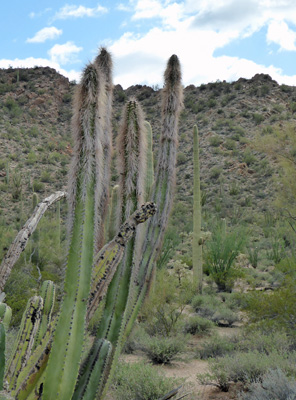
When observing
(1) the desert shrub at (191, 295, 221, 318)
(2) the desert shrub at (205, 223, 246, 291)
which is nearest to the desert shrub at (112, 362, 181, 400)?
(1) the desert shrub at (191, 295, 221, 318)

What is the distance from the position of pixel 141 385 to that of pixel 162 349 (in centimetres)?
231

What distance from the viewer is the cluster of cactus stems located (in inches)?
118

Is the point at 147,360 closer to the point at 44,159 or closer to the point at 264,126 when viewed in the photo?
the point at 44,159

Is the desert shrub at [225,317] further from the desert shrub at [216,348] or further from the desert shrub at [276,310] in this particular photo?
the desert shrub at [216,348]

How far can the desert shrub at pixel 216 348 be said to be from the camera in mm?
7953

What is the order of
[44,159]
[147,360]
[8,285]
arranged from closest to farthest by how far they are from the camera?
1. [147,360]
2. [8,285]
3. [44,159]

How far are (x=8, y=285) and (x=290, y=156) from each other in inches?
450

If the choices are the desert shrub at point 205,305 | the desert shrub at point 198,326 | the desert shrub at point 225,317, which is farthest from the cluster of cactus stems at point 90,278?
the desert shrub at point 205,305

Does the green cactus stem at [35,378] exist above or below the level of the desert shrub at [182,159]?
below

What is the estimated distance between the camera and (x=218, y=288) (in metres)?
A: 14.6

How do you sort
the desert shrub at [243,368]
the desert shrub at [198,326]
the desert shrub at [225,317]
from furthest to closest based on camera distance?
the desert shrub at [225,317] < the desert shrub at [198,326] < the desert shrub at [243,368]

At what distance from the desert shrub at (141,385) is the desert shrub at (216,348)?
7.34 ft

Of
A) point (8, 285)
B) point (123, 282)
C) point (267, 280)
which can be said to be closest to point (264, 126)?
point (267, 280)

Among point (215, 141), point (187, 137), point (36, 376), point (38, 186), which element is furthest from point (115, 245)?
point (187, 137)
